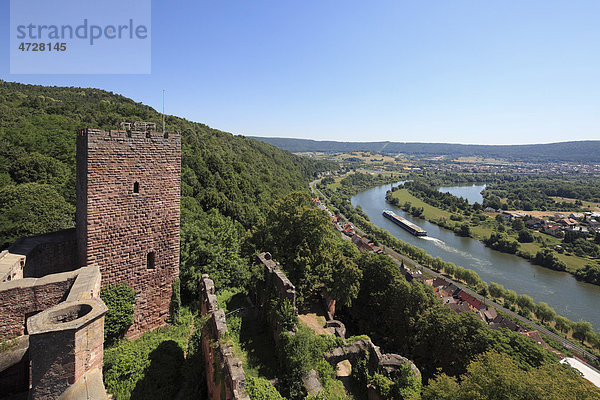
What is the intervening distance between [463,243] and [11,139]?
92.0m

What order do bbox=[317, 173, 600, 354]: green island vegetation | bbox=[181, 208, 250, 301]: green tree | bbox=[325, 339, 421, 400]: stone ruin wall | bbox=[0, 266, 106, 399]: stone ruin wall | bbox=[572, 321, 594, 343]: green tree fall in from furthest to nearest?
1. bbox=[317, 173, 600, 354]: green island vegetation
2. bbox=[572, 321, 594, 343]: green tree
3. bbox=[181, 208, 250, 301]: green tree
4. bbox=[325, 339, 421, 400]: stone ruin wall
5. bbox=[0, 266, 106, 399]: stone ruin wall

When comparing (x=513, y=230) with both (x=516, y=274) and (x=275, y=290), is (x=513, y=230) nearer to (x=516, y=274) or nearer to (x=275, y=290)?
(x=516, y=274)

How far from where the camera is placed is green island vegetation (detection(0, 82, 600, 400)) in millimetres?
9789

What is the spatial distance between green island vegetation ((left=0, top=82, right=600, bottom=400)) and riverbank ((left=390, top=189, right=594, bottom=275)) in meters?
36.0

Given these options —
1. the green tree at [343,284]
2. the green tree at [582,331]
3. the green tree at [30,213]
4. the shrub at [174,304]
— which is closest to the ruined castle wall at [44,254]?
the shrub at [174,304]

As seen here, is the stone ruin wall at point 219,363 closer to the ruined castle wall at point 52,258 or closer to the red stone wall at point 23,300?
the red stone wall at point 23,300

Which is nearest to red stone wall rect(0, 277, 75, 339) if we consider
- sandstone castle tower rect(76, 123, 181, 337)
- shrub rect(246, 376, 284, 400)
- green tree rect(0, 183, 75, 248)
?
sandstone castle tower rect(76, 123, 181, 337)

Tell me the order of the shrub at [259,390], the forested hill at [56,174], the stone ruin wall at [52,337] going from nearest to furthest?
the stone ruin wall at [52,337]
the shrub at [259,390]
the forested hill at [56,174]

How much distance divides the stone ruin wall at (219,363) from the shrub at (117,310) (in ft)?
8.16

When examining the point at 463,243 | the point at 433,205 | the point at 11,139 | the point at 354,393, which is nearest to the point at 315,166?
the point at 433,205

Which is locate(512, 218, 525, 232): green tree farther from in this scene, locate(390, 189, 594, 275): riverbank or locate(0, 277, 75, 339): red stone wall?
locate(0, 277, 75, 339): red stone wall

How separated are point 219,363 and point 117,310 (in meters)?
3.90

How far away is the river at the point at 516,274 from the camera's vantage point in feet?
163

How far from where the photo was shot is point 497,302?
4666cm
